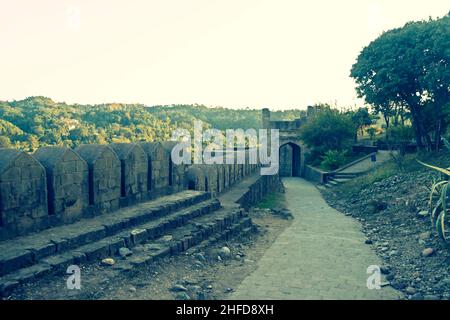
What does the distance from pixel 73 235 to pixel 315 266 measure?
352 cm

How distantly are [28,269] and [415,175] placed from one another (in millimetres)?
11020

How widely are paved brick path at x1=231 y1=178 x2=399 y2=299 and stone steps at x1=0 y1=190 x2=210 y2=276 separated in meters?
1.97

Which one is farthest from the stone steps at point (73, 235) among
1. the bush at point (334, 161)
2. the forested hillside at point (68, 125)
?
the forested hillside at point (68, 125)

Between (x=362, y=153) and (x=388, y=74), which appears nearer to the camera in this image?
(x=388, y=74)

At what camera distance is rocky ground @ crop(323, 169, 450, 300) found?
516cm

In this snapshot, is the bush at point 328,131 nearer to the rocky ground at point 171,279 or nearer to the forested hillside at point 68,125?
the forested hillside at point 68,125

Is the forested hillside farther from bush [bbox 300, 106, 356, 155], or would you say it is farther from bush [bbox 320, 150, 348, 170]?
bush [bbox 320, 150, 348, 170]

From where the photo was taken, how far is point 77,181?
5.73m

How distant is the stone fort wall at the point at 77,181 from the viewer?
4.81 m

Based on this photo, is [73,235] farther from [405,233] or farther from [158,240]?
[405,233]

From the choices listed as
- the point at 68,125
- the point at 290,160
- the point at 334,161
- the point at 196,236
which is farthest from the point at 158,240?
the point at 68,125
